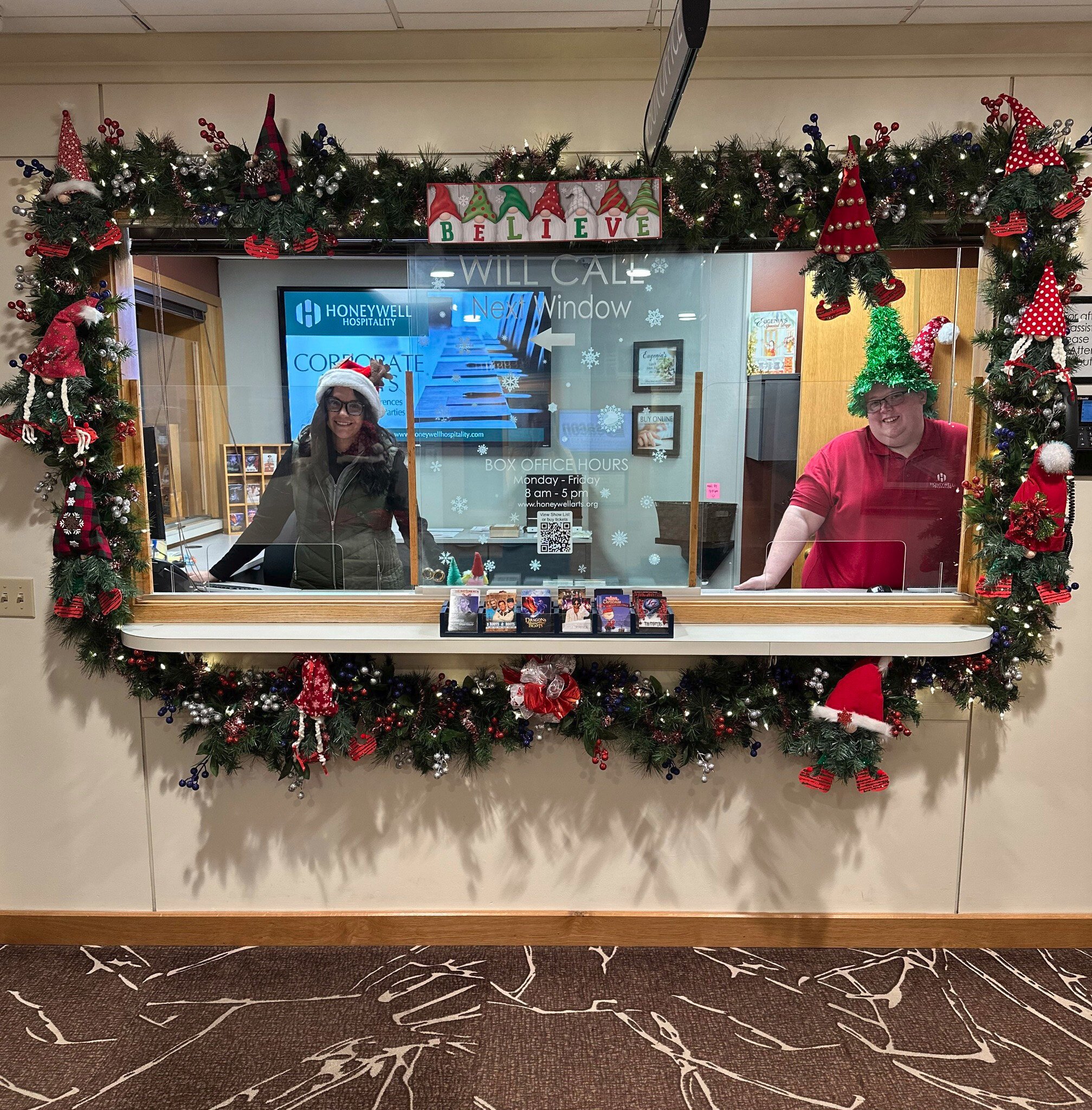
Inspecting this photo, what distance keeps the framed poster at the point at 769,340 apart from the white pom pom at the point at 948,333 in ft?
1.47

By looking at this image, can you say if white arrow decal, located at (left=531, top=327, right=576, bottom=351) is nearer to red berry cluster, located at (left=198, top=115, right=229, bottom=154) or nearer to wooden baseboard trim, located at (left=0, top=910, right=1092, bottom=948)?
red berry cluster, located at (left=198, top=115, right=229, bottom=154)

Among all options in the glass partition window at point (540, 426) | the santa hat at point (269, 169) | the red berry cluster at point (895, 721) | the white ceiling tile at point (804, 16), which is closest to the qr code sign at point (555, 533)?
the glass partition window at point (540, 426)

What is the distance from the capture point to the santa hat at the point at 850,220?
7.20ft

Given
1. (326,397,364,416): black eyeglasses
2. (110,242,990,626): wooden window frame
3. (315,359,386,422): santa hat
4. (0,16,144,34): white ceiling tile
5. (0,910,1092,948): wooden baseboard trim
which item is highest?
(0,16,144,34): white ceiling tile

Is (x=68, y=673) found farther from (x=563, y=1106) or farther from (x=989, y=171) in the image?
(x=989, y=171)

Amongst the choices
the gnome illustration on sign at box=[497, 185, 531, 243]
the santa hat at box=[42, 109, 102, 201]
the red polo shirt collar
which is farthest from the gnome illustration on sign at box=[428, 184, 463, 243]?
the red polo shirt collar

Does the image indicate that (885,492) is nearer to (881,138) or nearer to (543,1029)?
(881,138)

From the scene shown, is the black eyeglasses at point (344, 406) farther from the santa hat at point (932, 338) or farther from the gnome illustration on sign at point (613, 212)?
the santa hat at point (932, 338)

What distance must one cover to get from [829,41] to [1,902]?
3.88 metres

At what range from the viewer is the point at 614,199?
7.52 ft

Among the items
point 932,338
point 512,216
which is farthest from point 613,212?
point 932,338

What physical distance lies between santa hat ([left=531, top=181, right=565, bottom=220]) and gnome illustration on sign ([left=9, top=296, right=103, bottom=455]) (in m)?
1.35

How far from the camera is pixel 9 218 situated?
2.37 meters

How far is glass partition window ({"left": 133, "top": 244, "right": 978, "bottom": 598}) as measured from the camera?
240cm
